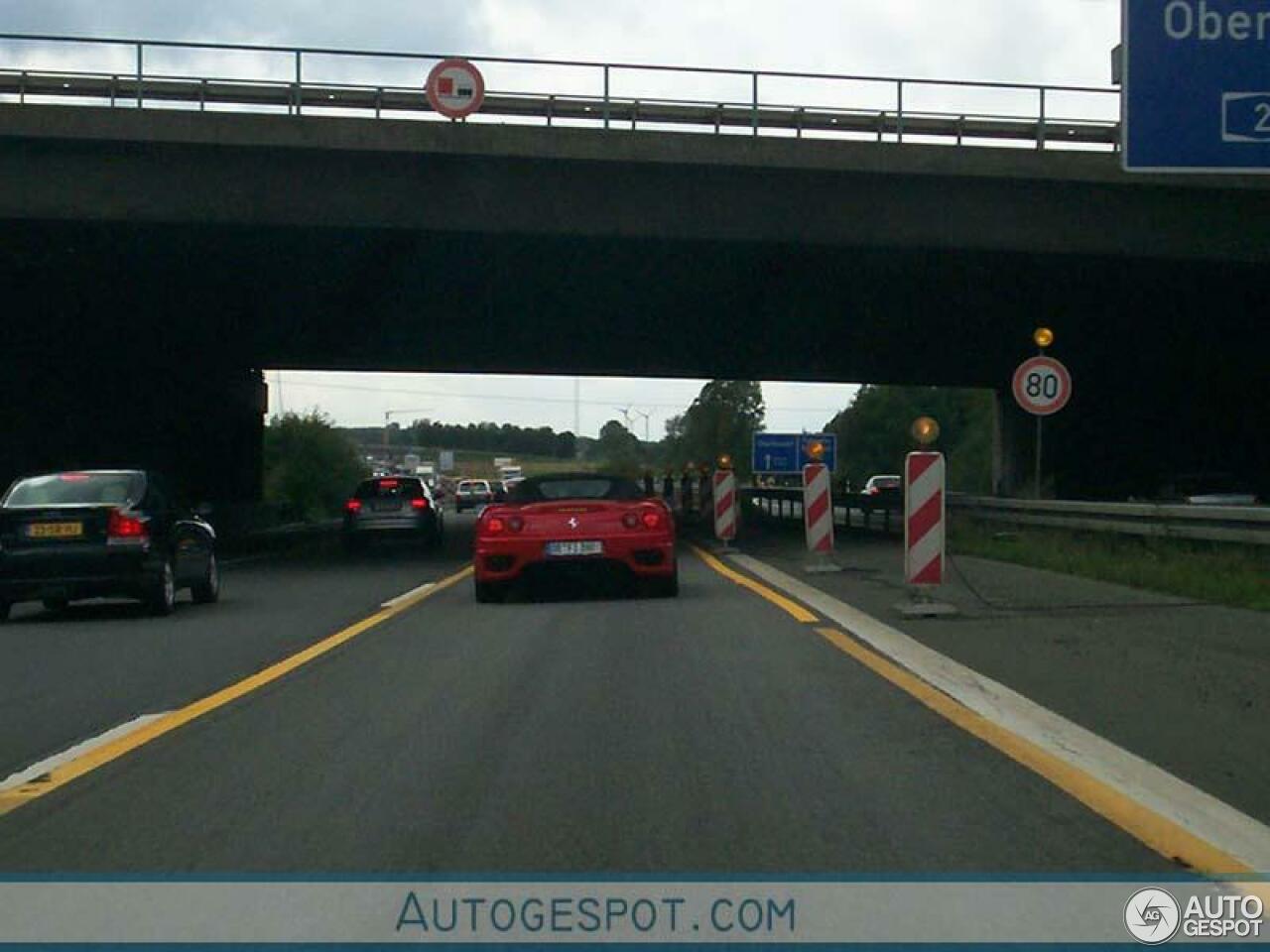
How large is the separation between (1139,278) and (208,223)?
17.3 meters

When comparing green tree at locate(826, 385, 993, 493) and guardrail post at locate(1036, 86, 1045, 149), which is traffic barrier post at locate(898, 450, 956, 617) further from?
green tree at locate(826, 385, 993, 493)

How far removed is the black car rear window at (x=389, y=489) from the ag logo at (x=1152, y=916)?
30.1 meters

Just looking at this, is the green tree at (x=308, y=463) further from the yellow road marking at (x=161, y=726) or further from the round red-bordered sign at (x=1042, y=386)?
the yellow road marking at (x=161, y=726)

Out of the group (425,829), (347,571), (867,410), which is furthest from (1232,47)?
(867,410)

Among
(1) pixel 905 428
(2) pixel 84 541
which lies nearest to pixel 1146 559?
(2) pixel 84 541

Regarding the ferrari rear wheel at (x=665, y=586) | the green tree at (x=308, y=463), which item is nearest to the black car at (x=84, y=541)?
the ferrari rear wheel at (x=665, y=586)

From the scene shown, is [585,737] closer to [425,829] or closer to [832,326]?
[425,829]

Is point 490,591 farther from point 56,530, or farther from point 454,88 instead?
point 454,88

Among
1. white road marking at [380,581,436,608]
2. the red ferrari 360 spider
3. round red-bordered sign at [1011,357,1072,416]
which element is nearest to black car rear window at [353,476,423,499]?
white road marking at [380,581,436,608]

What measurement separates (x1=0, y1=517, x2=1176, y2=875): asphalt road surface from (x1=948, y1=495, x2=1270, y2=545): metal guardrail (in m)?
7.68

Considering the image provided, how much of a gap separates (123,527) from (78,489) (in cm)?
77

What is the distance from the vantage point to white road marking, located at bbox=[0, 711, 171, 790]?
7898mm

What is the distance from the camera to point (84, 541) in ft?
55.7

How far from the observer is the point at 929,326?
40.8m
